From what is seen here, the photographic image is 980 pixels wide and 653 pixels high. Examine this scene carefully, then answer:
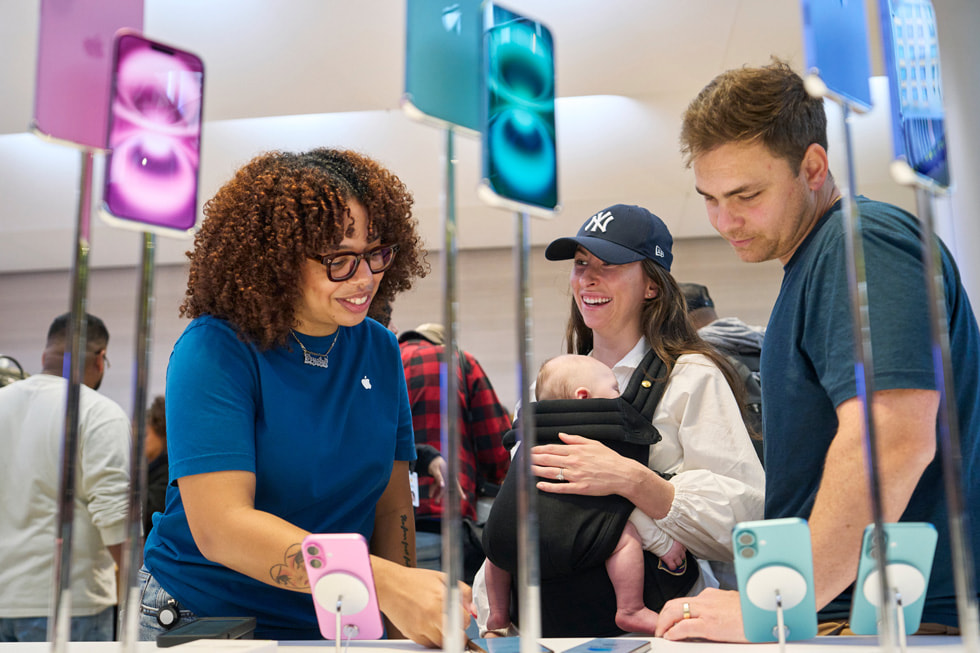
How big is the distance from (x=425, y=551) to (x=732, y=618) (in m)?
1.43

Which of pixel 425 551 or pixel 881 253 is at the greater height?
pixel 881 253

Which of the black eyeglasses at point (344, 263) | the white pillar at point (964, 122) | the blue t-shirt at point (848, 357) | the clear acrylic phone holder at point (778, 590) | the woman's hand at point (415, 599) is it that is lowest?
the woman's hand at point (415, 599)

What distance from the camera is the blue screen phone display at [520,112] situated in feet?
2.56

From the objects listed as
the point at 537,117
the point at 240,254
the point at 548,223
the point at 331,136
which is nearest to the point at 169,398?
the point at 240,254

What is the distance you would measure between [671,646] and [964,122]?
2.87 meters

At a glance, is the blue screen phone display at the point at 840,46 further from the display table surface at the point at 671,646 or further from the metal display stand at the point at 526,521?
the display table surface at the point at 671,646

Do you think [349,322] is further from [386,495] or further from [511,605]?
[511,605]

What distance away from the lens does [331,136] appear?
423 centimetres

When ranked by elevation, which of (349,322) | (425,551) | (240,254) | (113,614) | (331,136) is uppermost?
(331,136)

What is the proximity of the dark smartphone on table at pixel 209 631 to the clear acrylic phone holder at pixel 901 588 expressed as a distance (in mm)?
780

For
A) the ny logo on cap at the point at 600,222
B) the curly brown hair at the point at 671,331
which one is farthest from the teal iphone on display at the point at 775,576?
the ny logo on cap at the point at 600,222

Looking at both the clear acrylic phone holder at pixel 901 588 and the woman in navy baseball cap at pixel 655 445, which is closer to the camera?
the clear acrylic phone holder at pixel 901 588

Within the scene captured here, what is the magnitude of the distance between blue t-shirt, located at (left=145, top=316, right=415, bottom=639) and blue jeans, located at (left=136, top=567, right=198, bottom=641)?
0.02 m

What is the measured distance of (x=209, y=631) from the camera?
107cm
